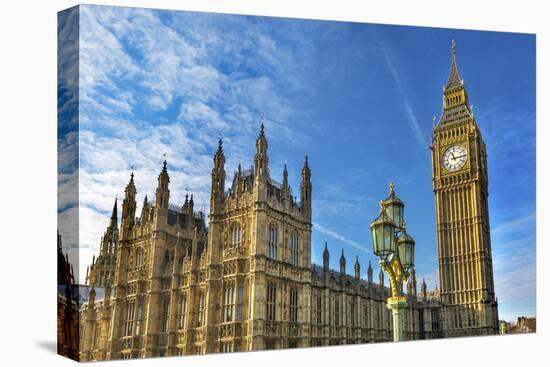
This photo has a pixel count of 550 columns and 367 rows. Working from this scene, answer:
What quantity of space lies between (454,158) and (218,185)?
25.1 metres

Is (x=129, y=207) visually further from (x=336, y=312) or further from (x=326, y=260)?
(x=336, y=312)

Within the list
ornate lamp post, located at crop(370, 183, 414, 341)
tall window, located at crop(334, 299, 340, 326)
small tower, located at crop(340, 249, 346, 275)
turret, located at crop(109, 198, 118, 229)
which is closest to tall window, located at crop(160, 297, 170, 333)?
turret, located at crop(109, 198, 118, 229)

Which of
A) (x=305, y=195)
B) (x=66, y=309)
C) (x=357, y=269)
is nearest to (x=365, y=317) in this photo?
(x=357, y=269)

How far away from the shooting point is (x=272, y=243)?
32031 mm

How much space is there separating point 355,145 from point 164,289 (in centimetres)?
1296

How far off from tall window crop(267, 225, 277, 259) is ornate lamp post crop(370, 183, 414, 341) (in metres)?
12.5

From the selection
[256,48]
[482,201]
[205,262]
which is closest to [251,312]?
[205,262]

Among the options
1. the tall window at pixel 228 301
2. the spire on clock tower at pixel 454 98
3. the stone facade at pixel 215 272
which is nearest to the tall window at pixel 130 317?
the stone facade at pixel 215 272

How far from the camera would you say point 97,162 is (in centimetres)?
2459

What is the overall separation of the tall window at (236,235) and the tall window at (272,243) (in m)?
1.55

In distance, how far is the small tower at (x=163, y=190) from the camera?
29.3m

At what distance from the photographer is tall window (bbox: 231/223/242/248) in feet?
103

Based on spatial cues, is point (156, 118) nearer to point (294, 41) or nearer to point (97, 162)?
point (97, 162)

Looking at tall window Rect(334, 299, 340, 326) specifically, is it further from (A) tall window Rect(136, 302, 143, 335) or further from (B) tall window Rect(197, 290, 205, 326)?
(A) tall window Rect(136, 302, 143, 335)
